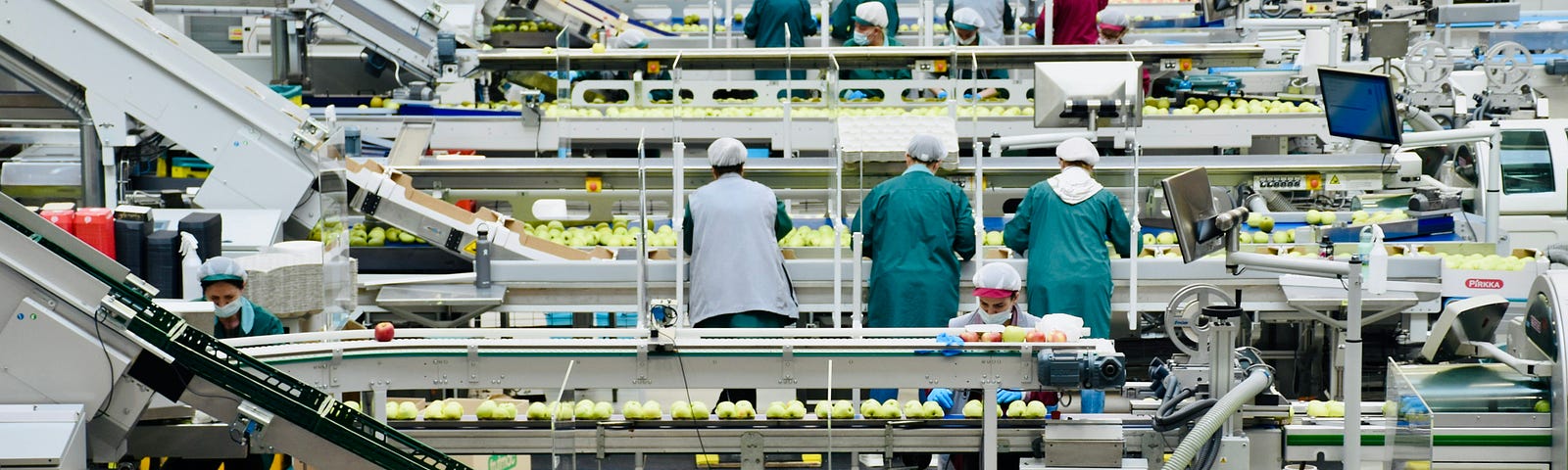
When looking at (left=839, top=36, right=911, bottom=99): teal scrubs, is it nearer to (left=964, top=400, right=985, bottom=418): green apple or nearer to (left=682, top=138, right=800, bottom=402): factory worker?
(left=682, top=138, right=800, bottom=402): factory worker

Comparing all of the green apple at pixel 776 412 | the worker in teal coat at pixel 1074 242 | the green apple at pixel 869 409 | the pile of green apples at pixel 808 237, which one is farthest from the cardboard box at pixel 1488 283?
the green apple at pixel 776 412

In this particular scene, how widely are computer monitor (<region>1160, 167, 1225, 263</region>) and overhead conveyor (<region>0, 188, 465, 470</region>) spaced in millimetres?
2147

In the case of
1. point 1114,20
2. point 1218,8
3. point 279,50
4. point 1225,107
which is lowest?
point 1225,107

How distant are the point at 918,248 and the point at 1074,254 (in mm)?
577

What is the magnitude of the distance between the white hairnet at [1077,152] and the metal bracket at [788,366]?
2.58 meters

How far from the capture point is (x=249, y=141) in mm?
7242

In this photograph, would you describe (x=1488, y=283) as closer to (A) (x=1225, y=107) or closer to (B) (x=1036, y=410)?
(A) (x=1225, y=107)

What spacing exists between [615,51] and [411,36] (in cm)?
203

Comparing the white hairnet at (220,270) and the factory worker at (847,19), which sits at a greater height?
the factory worker at (847,19)

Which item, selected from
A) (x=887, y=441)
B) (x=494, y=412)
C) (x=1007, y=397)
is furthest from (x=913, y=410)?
(x=494, y=412)

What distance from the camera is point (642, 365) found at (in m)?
4.78

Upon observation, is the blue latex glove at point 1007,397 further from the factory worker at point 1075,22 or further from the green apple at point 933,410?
the factory worker at point 1075,22

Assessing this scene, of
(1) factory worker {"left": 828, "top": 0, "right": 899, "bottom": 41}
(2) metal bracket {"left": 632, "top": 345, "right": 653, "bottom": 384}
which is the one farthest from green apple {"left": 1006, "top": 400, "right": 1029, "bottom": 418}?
(1) factory worker {"left": 828, "top": 0, "right": 899, "bottom": 41}

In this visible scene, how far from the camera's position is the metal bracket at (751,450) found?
492 cm
